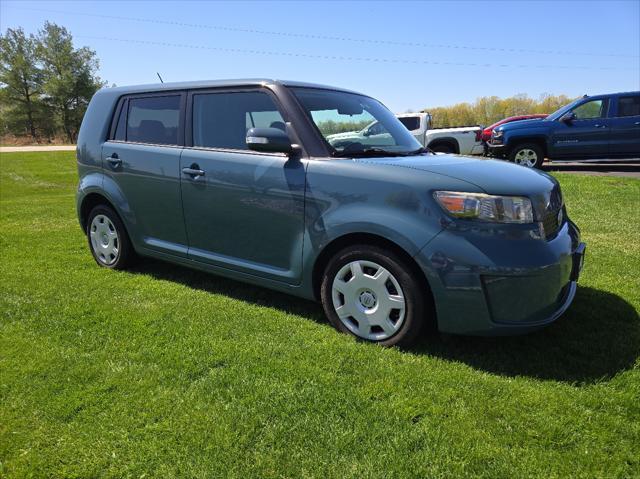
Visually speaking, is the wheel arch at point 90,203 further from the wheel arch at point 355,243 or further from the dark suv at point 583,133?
the dark suv at point 583,133

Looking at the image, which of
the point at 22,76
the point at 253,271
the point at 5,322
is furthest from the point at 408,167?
the point at 22,76

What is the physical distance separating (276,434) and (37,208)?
26.9 feet

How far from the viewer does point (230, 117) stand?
12.6 ft

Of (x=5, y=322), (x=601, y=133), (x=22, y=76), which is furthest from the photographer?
(x=22, y=76)

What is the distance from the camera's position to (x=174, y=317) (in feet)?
12.0

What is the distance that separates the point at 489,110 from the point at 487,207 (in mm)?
83746

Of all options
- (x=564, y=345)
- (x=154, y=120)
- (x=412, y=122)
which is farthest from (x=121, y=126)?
(x=412, y=122)

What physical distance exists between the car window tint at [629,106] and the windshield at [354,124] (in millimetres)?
9678

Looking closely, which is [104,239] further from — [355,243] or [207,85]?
[355,243]

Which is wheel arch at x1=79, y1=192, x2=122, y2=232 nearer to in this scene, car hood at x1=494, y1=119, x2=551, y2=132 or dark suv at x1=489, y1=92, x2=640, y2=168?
dark suv at x1=489, y1=92, x2=640, y2=168

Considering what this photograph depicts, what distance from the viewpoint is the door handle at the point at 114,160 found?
4.47 m

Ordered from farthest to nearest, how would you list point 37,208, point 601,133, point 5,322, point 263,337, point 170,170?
point 601,133 → point 37,208 → point 170,170 → point 5,322 → point 263,337

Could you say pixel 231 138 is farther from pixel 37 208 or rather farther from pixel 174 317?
pixel 37 208

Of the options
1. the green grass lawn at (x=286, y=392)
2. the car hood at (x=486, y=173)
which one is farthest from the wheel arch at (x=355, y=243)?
the car hood at (x=486, y=173)
